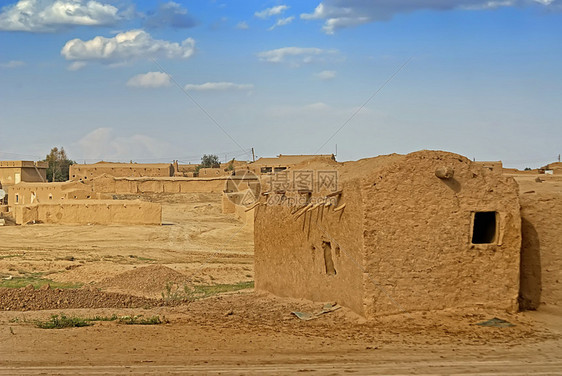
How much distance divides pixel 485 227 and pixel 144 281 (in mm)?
9976

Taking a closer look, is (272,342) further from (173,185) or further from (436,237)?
(173,185)

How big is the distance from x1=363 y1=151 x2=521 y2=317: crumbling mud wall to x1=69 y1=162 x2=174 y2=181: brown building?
51.8m

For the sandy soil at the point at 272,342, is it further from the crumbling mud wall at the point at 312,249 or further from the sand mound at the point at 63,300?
the crumbling mud wall at the point at 312,249

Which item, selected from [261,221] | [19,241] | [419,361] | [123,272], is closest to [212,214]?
[19,241]

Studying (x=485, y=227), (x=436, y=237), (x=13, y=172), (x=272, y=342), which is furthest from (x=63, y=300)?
(x=13, y=172)

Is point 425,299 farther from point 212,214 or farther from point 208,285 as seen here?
point 212,214

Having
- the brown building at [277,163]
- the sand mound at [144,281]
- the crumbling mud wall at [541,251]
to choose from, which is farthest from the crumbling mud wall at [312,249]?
the brown building at [277,163]

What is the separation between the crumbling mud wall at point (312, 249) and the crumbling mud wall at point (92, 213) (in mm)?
17956

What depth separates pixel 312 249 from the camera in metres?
12.8

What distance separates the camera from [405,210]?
10281mm

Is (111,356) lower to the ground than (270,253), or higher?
lower

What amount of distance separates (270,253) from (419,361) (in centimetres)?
725

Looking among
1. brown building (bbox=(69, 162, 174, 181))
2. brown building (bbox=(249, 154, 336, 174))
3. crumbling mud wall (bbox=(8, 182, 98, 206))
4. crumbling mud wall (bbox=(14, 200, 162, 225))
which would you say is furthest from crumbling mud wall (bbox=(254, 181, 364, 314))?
brown building (bbox=(69, 162, 174, 181))

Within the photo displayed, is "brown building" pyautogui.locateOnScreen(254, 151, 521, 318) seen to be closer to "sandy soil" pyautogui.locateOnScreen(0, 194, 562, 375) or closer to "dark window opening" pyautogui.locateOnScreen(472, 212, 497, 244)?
"dark window opening" pyautogui.locateOnScreen(472, 212, 497, 244)
